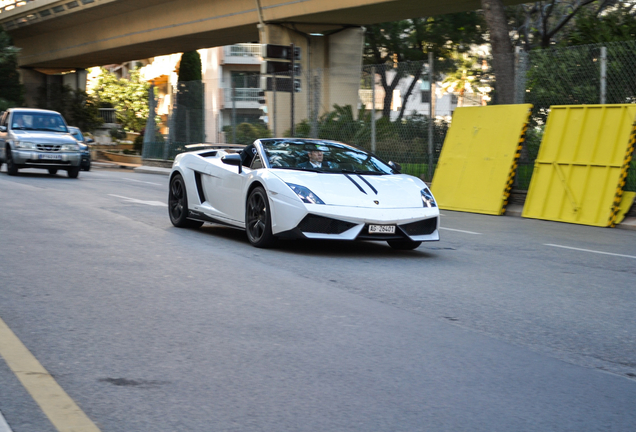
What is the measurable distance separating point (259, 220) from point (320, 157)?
1151mm

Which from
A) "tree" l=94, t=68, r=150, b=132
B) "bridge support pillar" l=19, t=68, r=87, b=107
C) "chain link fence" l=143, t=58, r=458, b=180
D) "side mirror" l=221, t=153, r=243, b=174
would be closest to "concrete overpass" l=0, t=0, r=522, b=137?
"chain link fence" l=143, t=58, r=458, b=180

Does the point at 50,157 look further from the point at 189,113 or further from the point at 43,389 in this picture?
the point at 43,389

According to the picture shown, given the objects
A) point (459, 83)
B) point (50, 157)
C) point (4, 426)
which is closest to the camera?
point (4, 426)

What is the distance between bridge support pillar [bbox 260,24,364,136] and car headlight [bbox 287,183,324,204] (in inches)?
503

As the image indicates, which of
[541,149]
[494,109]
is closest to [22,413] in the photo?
[541,149]

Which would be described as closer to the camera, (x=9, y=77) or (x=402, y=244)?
(x=402, y=244)

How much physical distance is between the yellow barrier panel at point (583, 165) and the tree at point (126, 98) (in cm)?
5728

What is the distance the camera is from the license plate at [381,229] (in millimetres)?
9086

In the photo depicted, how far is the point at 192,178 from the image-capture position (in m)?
11.3

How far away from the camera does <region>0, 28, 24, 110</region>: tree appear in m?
48.4

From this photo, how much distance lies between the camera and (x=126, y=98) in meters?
72.9

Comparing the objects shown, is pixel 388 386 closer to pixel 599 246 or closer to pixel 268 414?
pixel 268 414

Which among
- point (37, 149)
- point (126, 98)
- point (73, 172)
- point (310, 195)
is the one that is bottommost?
point (126, 98)

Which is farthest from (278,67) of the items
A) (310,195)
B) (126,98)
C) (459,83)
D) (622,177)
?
(126,98)
